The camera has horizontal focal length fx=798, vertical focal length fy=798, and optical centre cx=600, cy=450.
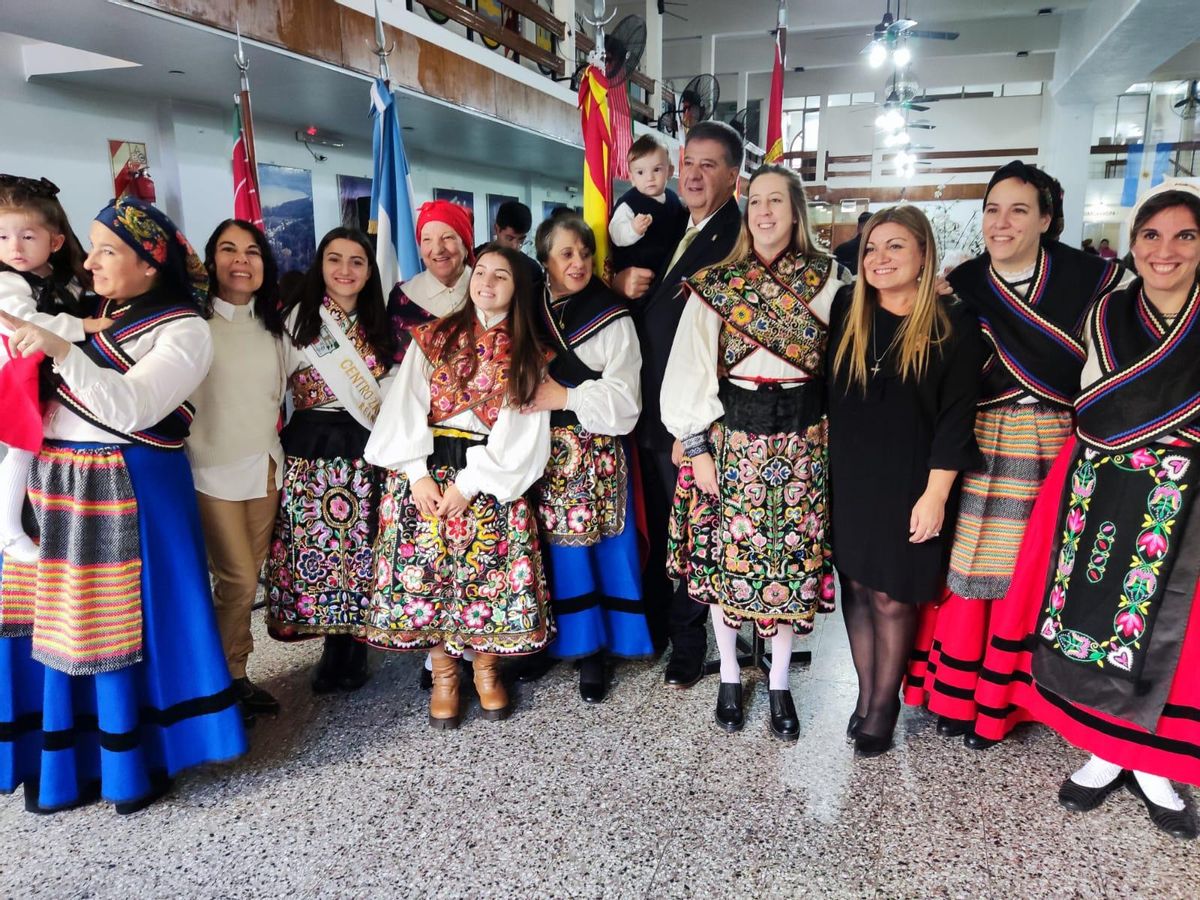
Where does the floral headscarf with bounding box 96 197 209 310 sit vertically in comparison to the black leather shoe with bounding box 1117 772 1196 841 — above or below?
above

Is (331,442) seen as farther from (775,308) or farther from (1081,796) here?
(1081,796)

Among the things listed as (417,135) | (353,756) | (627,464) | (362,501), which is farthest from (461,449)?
(417,135)

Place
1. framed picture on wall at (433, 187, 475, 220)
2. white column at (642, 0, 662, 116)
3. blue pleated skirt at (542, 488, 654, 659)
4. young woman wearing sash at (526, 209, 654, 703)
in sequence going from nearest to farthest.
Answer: young woman wearing sash at (526, 209, 654, 703), blue pleated skirt at (542, 488, 654, 659), framed picture on wall at (433, 187, 475, 220), white column at (642, 0, 662, 116)

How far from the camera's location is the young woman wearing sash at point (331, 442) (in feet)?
7.66

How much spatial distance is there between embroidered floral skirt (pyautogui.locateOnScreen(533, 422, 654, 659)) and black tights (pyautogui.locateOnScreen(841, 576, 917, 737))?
0.71 m

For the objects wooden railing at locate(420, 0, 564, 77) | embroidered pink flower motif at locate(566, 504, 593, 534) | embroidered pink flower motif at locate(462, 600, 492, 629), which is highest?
wooden railing at locate(420, 0, 564, 77)

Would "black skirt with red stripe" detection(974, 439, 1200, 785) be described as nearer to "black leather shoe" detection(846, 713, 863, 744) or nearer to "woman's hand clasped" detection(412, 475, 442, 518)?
"black leather shoe" detection(846, 713, 863, 744)

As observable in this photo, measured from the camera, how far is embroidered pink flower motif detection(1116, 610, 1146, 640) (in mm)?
1830

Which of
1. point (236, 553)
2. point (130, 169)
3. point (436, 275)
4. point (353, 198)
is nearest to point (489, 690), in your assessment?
point (236, 553)

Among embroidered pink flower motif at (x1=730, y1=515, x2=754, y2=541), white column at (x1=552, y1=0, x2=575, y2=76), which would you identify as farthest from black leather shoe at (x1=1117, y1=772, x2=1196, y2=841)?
white column at (x1=552, y1=0, x2=575, y2=76)

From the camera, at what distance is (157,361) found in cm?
183

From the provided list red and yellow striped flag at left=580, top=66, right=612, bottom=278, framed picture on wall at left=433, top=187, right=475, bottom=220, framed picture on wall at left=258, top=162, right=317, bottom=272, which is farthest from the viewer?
framed picture on wall at left=433, top=187, right=475, bottom=220

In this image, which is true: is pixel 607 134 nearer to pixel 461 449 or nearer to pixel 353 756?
pixel 461 449

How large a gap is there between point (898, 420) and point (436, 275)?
1.44 m
